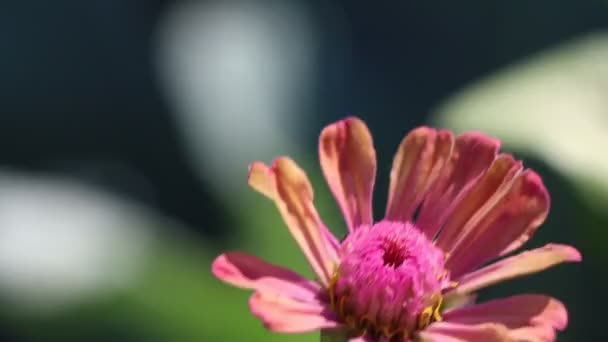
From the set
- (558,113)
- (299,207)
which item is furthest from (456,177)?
(558,113)

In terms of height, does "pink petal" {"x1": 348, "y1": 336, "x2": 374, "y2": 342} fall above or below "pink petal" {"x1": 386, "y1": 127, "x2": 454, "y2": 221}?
below

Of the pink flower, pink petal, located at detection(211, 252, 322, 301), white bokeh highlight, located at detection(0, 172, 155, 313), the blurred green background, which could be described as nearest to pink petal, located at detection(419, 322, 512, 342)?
the pink flower

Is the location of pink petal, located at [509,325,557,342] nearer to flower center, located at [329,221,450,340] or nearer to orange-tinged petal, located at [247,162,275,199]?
flower center, located at [329,221,450,340]

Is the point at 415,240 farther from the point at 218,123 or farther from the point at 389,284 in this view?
the point at 218,123

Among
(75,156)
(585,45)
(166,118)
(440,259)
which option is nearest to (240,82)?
(166,118)

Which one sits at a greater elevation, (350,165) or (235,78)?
(235,78)

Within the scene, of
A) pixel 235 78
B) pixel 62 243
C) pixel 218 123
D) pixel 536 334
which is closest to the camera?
pixel 536 334

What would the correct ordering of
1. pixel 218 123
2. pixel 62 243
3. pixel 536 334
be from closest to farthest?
pixel 536 334 → pixel 62 243 → pixel 218 123
